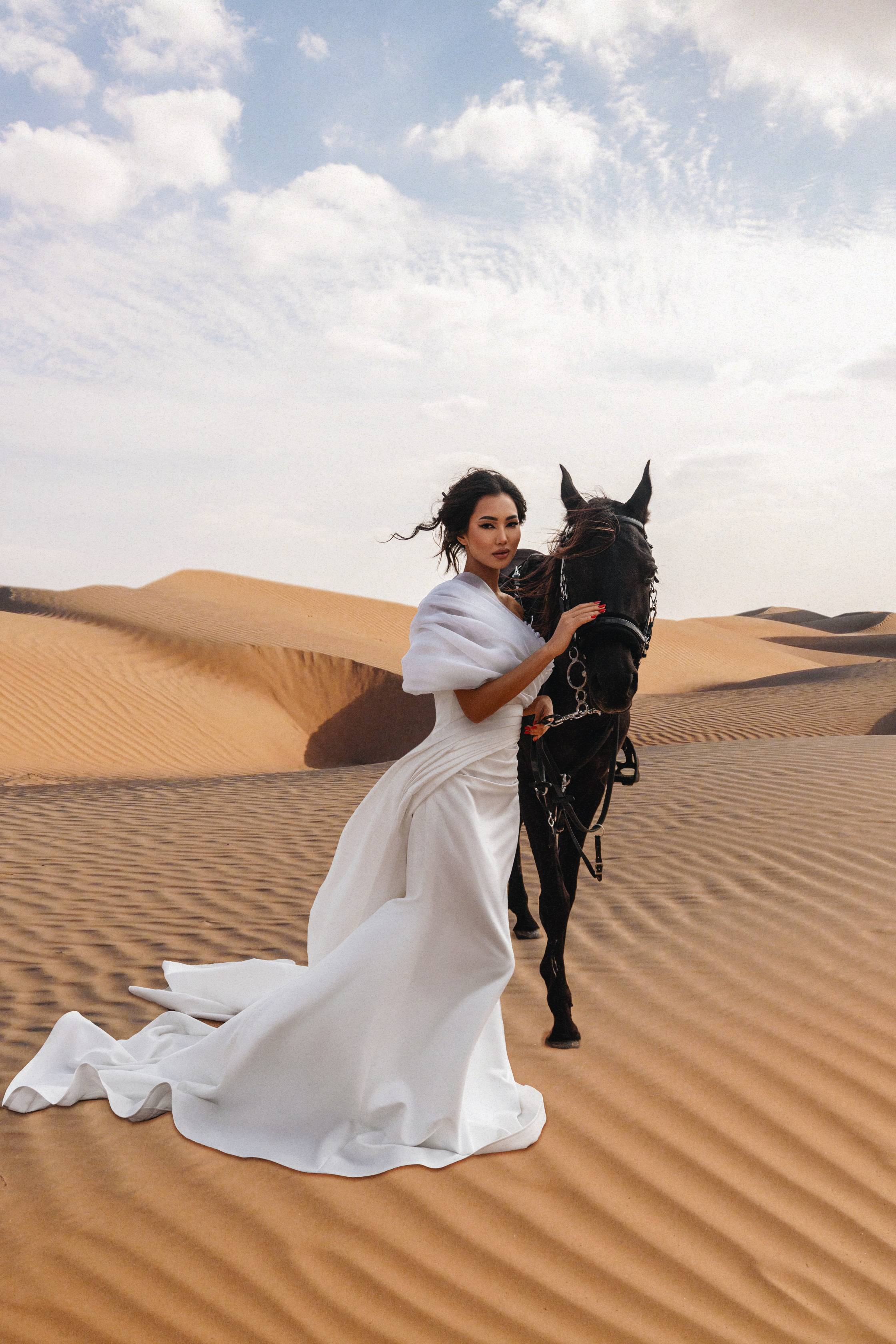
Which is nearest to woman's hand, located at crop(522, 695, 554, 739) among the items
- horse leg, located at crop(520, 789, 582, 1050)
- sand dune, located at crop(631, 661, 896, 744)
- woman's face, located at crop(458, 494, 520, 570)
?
horse leg, located at crop(520, 789, 582, 1050)

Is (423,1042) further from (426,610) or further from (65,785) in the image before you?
(65,785)

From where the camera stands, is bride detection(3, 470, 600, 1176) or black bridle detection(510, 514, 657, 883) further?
black bridle detection(510, 514, 657, 883)

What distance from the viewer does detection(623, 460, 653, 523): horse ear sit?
343cm

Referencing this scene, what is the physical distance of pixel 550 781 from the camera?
3.62 m

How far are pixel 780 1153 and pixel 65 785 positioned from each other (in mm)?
10501

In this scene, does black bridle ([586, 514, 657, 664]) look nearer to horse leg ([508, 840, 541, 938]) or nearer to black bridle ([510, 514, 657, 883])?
black bridle ([510, 514, 657, 883])

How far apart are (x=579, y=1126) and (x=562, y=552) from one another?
6.42 ft

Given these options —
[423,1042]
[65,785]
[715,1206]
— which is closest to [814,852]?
[715,1206]

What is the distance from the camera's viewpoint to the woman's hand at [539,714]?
3.28 meters

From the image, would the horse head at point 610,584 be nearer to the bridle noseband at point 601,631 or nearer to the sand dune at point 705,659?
the bridle noseband at point 601,631

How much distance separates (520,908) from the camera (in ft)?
17.0

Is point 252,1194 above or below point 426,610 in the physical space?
below

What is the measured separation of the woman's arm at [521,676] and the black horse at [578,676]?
17 cm

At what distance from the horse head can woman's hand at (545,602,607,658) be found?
0.42 feet
